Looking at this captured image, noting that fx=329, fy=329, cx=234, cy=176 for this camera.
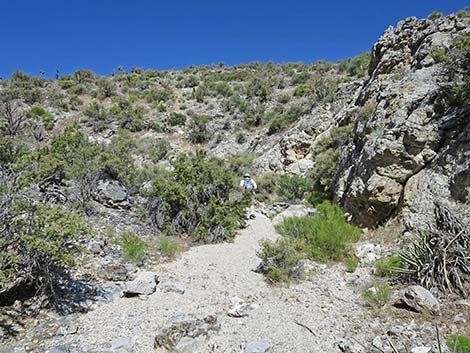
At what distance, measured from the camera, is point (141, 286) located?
529 cm

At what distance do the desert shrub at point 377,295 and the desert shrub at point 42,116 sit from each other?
2061 cm

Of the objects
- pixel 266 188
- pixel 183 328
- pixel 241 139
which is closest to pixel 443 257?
pixel 183 328

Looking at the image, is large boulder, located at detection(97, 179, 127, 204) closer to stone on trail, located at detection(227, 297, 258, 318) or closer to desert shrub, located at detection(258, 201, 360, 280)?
desert shrub, located at detection(258, 201, 360, 280)

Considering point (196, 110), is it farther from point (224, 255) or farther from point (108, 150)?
point (224, 255)

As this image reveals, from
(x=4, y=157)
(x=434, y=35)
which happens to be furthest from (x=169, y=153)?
(x=434, y=35)

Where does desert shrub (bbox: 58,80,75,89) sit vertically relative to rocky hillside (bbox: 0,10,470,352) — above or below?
above

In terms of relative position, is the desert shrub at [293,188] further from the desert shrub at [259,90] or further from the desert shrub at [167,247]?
the desert shrub at [259,90]

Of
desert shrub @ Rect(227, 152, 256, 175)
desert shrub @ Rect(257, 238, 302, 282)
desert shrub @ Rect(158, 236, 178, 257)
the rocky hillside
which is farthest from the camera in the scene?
desert shrub @ Rect(227, 152, 256, 175)

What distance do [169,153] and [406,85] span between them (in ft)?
42.4

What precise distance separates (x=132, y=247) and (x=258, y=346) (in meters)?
3.75

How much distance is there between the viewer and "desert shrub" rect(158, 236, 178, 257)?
7.15 metres

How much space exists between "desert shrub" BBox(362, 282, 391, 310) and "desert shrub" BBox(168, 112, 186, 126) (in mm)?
18390

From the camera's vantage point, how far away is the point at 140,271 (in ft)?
20.4

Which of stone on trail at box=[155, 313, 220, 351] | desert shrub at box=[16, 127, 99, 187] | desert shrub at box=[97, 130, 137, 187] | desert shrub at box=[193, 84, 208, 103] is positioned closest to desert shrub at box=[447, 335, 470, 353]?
stone on trail at box=[155, 313, 220, 351]
